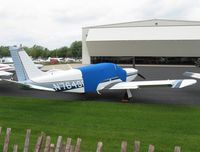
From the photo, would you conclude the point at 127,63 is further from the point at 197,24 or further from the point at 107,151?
the point at 107,151

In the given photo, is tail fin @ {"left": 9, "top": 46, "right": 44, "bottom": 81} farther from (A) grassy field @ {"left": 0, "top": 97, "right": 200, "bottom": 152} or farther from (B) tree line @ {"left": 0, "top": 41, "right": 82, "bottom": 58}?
(B) tree line @ {"left": 0, "top": 41, "right": 82, "bottom": 58}

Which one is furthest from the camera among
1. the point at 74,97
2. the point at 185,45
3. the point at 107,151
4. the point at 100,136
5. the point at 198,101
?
the point at 185,45

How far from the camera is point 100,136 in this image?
9227mm

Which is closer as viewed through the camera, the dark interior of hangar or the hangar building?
the hangar building

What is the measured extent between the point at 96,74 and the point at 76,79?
1305 millimetres

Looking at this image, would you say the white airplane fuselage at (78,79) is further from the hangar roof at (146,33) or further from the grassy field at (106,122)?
the hangar roof at (146,33)

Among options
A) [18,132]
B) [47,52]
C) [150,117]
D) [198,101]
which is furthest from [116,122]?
[47,52]

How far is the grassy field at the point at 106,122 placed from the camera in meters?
8.79

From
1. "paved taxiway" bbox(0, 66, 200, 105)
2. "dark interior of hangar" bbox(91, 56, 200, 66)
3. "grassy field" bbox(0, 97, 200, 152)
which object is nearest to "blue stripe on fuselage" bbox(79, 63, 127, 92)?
"paved taxiway" bbox(0, 66, 200, 105)

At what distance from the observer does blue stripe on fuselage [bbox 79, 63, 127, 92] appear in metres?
16.9

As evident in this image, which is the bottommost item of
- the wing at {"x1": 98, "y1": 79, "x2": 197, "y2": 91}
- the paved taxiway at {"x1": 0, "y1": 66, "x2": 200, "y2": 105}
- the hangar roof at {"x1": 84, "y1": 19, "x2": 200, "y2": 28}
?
the paved taxiway at {"x1": 0, "y1": 66, "x2": 200, "y2": 105}

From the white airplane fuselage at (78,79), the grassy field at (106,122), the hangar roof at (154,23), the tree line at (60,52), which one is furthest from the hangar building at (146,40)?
the tree line at (60,52)

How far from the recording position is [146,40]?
67.3 metres

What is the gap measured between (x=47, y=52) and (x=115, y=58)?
381 feet
